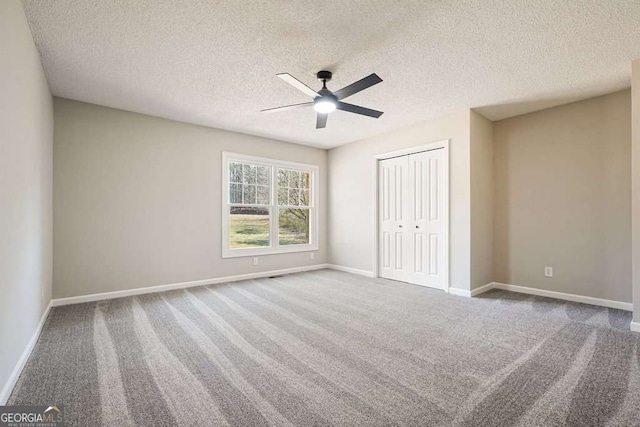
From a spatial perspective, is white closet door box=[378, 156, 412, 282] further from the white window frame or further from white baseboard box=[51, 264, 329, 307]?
white baseboard box=[51, 264, 329, 307]

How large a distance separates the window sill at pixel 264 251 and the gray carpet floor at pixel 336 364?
144cm

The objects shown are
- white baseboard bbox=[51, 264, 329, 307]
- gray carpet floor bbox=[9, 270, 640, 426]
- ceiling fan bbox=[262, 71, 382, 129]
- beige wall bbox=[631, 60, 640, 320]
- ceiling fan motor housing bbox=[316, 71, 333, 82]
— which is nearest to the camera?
gray carpet floor bbox=[9, 270, 640, 426]

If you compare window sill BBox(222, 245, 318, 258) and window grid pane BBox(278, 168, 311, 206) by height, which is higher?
window grid pane BBox(278, 168, 311, 206)

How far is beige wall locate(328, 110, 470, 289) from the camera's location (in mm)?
4246

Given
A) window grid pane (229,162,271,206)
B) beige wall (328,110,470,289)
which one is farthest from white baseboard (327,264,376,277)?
window grid pane (229,162,271,206)

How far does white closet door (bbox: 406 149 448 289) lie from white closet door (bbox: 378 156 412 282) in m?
0.10

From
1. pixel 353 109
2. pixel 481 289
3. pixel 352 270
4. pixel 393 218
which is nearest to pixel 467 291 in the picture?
pixel 481 289

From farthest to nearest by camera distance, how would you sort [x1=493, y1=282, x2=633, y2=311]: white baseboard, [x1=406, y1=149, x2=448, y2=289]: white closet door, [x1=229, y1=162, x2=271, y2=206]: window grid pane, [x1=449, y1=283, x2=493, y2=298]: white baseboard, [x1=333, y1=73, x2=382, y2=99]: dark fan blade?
[x1=229, y1=162, x2=271, y2=206]: window grid pane → [x1=406, y1=149, x2=448, y2=289]: white closet door → [x1=449, y1=283, x2=493, y2=298]: white baseboard → [x1=493, y1=282, x2=633, y2=311]: white baseboard → [x1=333, y1=73, x2=382, y2=99]: dark fan blade

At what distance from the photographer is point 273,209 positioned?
5711 mm

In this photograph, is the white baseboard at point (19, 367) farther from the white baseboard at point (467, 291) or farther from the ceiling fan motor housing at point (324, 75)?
the white baseboard at point (467, 291)

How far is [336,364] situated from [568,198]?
3868 mm

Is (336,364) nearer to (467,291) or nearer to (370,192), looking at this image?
(467,291)

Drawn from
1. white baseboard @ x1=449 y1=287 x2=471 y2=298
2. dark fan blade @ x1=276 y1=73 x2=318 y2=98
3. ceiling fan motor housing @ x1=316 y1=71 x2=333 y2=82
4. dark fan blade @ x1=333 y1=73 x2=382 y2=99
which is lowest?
white baseboard @ x1=449 y1=287 x2=471 y2=298

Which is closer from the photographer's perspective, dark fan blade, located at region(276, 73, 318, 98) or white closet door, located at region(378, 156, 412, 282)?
dark fan blade, located at region(276, 73, 318, 98)
